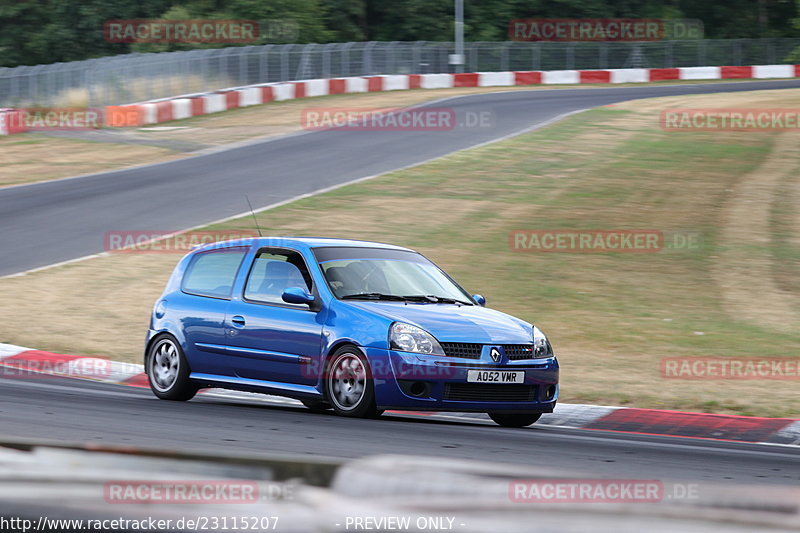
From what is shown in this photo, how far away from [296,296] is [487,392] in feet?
5.63

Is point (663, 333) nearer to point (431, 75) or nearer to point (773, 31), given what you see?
point (431, 75)

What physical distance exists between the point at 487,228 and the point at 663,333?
244 inches

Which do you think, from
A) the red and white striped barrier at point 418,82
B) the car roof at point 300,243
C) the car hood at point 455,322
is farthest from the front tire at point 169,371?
the red and white striped barrier at point 418,82

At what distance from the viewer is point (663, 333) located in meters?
14.0

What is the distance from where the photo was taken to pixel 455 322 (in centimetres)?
934

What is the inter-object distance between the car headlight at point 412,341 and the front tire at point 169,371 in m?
2.30

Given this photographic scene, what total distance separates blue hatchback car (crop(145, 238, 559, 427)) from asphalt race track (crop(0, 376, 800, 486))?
231mm

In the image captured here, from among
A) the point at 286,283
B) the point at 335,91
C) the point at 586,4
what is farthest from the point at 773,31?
the point at 286,283

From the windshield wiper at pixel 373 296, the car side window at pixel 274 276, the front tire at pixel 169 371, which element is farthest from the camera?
the front tire at pixel 169 371

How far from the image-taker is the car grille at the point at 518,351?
368 inches

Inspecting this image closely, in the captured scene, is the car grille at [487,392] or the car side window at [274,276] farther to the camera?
the car side window at [274,276]

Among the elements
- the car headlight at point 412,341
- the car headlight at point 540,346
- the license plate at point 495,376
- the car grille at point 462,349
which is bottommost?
the license plate at point 495,376

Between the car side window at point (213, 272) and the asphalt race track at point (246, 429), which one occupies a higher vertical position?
the car side window at point (213, 272)

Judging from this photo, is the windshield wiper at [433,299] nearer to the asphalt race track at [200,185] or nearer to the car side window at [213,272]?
the car side window at [213,272]
